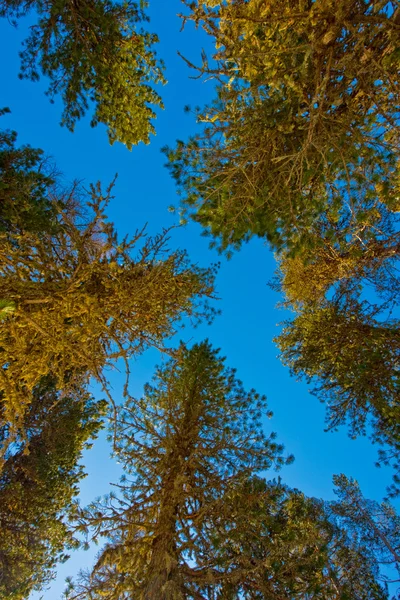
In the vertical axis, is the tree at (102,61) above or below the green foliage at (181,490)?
above

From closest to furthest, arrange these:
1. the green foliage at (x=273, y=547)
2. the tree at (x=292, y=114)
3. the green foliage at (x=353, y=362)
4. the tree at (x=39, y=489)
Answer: the tree at (x=292, y=114) < the green foliage at (x=273, y=547) < the green foliage at (x=353, y=362) < the tree at (x=39, y=489)

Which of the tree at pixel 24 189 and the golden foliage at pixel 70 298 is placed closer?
the golden foliage at pixel 70 298

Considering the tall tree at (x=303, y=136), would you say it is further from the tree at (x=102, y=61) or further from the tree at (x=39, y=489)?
the tree at (x=39, y=489)

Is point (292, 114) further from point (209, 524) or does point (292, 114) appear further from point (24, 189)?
point (209, 524)

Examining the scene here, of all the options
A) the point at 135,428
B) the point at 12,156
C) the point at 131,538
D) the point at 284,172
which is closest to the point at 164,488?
the point at 131,538

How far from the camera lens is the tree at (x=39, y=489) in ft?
31.7

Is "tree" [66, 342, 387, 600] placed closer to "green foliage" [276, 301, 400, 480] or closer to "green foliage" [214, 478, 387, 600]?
"green foliage" [214, 478, 387, 600]

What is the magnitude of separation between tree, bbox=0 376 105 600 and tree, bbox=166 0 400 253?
7.44 meters

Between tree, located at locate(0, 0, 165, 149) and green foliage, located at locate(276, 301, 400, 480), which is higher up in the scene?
tree, located at locate(0, 0, 165, 149)

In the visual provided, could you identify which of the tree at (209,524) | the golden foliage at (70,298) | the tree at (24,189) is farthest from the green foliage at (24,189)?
the tree at (209,524)

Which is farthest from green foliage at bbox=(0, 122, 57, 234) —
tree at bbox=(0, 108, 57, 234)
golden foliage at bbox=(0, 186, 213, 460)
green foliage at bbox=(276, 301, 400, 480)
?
green foliage at bbox=(276, 301, 400, 480)

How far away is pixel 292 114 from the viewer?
435 centimetres

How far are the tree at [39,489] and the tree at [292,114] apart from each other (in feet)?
24.4

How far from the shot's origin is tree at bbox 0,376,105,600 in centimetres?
966
